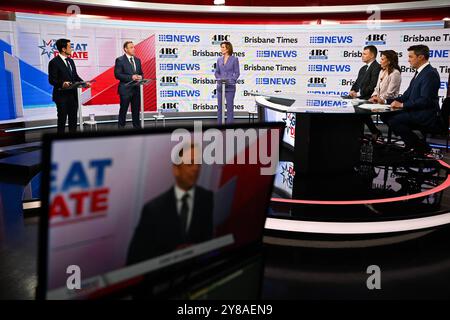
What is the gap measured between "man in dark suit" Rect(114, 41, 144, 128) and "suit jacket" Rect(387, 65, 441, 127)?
4.01m

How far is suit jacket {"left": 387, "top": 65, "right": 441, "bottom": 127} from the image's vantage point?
4.15 m

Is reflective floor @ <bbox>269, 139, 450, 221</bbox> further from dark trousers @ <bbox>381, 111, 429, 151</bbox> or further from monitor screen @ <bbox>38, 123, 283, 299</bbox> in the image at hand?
monitor screen @ <bbox>38, 123, 283, 299</bbox>

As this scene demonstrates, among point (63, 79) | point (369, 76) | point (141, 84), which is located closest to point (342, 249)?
point (369, 76)

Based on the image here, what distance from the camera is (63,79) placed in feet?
18.0

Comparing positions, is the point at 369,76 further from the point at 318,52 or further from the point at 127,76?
the point at 127,76

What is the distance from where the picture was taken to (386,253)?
280 cm

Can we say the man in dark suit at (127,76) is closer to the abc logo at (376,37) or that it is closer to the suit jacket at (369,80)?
the suit jacket at (369,80)

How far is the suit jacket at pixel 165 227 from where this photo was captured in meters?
0.95

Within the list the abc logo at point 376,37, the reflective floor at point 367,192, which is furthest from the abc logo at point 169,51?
the reflective floor at point 367,192

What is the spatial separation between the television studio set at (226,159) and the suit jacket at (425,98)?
0.7 inches

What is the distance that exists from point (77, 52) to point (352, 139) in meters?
5.79
